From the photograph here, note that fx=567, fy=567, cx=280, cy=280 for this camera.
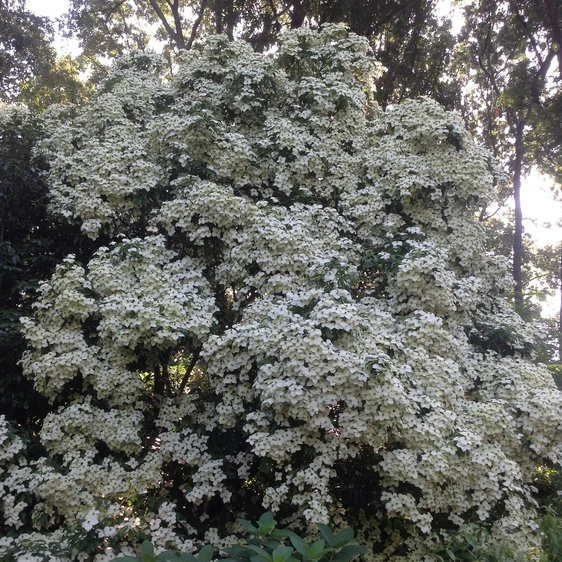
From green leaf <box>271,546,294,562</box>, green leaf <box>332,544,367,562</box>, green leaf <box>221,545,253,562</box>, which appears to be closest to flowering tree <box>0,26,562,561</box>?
green leaf <box>332,544,367,562</box>

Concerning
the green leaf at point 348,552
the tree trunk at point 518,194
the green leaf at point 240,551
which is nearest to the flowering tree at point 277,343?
the green leaf at point 348,552

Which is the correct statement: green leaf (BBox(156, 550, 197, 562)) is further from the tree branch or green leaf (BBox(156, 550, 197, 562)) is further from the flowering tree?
the tree branch

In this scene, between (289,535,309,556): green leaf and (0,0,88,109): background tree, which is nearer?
(289,535,309,556): green leaf

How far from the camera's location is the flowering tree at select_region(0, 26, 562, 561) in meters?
4.15

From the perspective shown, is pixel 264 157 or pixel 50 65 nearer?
pixel 264 157

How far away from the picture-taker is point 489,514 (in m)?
4.59

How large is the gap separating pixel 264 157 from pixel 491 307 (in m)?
3.11

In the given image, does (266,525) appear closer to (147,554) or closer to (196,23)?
(147,554)

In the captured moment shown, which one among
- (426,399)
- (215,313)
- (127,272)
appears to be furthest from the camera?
(215,313)

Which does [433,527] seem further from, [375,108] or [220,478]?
[375,108]

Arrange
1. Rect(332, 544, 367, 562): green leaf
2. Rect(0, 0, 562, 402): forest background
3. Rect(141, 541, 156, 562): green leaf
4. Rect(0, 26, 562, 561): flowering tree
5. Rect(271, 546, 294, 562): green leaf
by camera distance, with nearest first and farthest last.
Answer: Rect(271, 546, 294, 562): green leaf
Rect(141, 541, 156, 562): green leaf
Rect(332, 544, 367, 562): green leaf
Rect(0, 26, 562, 561): flowering tree
Rect(0, 0, 562, 402): forest background

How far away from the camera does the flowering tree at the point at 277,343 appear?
4.15 m

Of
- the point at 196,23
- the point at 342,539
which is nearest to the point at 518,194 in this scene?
the point at 196,23

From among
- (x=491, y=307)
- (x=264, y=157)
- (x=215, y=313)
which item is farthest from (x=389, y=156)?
(x=215, y=313)
